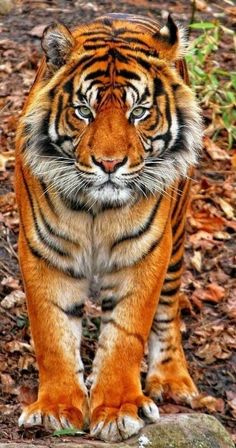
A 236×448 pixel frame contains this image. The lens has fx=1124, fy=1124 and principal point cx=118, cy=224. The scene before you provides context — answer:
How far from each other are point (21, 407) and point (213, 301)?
1.96m

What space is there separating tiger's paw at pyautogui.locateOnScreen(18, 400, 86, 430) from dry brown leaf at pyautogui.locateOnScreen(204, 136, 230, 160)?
Result: 157 inches

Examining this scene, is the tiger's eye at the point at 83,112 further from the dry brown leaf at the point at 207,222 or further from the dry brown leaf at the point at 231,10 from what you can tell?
the dry brown leaf at the point at 231,10

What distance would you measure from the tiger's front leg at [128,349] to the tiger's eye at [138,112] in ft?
1.99

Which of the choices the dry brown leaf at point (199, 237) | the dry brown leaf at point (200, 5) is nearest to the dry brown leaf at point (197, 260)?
the dry brown leaf at point (199, 237)

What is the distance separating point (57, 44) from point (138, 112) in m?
0.45

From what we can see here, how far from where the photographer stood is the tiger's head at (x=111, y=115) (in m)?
4.50

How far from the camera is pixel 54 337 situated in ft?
15.8

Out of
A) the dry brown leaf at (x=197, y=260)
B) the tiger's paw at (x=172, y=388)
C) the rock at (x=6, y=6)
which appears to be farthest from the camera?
the rock at (x=6, y=6)

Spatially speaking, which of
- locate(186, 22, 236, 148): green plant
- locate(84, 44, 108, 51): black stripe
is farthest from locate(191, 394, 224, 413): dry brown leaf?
locate(186, 22, 236, 148): green plant

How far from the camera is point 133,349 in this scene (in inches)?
189

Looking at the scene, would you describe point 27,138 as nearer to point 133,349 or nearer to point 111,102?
point 111,102

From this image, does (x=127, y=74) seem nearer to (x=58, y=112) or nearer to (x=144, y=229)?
(x=58, y=112)

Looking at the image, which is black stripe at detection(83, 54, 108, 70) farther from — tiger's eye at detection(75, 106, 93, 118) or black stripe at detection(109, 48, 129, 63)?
tiger's eye at detection(75, 106, 93, 118)

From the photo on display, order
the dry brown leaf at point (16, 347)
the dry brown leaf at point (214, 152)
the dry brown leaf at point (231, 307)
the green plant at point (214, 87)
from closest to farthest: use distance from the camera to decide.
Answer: the dry brown leaf at point (16, 347) → the dry brown leaf at point (231, 307) → the dry brown leaf at point (214, 152) → the green plant at point (214, 87)
